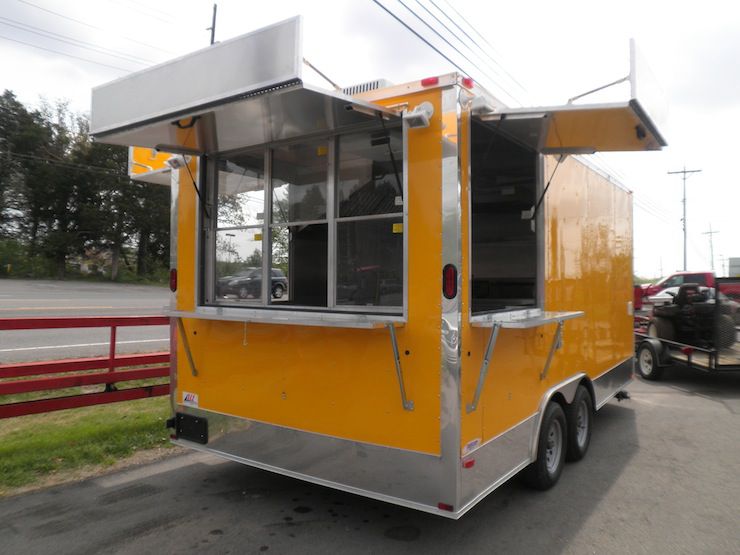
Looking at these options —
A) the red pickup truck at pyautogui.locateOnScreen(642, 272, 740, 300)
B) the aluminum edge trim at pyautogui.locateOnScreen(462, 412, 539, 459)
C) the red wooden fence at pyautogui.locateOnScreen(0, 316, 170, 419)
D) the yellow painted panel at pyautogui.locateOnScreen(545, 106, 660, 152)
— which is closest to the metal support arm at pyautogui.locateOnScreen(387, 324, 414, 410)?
the aluminum edge trim at pyautogui.locateOnScreen(462, 412, 539, 459)

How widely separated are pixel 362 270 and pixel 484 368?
3.42ft

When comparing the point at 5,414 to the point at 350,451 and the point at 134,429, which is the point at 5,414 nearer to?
the point at 134,429

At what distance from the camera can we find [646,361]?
10000 millimetres

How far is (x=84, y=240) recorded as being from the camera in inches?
1433

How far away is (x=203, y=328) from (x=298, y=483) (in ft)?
5.03

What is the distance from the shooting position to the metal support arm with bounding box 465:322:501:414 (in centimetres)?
311

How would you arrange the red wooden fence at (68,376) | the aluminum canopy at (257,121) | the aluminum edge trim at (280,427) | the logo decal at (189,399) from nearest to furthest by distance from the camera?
the aluminum canopy at (257,121) < the aluminum edge trim at (280,427) < the logo decal at (189,399) < the red wooden fence at (68,376)

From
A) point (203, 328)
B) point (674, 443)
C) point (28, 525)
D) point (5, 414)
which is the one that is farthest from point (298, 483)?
point (674, 443)

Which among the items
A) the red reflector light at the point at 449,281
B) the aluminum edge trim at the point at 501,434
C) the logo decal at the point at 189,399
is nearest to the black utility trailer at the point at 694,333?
the aluminum edge trim at the point at 501,434

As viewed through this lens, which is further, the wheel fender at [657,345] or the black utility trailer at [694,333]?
the wheel fender at [657,345]

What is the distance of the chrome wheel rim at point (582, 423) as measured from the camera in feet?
16.1

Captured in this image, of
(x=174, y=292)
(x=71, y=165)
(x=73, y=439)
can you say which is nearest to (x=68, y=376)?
(x=73, y=439)

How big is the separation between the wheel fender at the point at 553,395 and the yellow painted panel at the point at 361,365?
1.27 m

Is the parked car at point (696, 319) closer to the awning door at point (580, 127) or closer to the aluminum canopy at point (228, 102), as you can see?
the awning door at point (580, 127)
